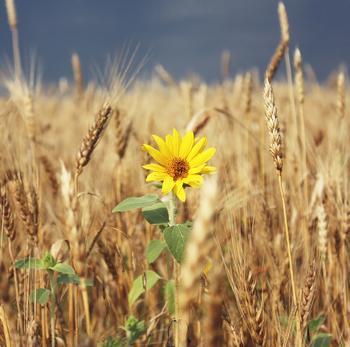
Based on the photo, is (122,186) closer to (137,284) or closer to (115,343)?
(137,284)

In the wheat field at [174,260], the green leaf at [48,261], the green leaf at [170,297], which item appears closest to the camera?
the wheat field at [174,260]

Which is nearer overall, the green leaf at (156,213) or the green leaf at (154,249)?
the green leaf at (156,213)

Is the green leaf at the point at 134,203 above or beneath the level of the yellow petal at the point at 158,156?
beneath

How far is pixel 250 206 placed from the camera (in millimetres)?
1824

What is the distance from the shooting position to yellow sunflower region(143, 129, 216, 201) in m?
1.19

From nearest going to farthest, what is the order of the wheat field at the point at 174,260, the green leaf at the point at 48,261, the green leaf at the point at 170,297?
the wheat field at the point at 174,260 < the green leaf at the point at 48,261 < the green leaf at the point at 170,297

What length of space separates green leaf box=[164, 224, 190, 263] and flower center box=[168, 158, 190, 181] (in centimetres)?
15

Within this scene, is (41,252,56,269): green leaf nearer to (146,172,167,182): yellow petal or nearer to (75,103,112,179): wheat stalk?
(75,103,112,179): wheat stalk

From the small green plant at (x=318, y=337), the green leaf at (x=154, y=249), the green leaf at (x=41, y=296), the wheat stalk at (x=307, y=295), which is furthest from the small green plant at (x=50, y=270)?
the small green plant at (x=318, y=337)

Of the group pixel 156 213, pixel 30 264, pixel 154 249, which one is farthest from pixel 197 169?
pixel 30 264

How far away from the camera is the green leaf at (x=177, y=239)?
107cm

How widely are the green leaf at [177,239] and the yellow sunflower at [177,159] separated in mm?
102

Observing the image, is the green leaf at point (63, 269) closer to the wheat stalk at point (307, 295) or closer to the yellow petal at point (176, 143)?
the yellow petal at point (176, 143)

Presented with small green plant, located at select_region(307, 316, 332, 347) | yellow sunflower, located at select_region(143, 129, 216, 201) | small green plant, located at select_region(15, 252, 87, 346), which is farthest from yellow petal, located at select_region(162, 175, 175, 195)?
small green plant, located at select_region(307, 316, 332, 347)
